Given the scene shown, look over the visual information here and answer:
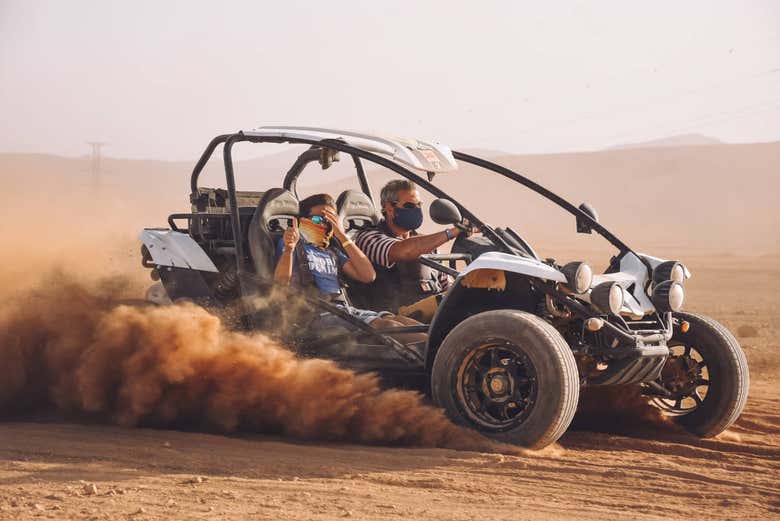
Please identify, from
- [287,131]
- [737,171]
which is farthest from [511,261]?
[737,171]

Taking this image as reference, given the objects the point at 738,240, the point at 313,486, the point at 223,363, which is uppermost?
the point at 738,240

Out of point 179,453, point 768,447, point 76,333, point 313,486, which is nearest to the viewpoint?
point 313,486

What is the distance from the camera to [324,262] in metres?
7.59

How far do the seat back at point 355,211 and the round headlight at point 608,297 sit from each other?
2298mm

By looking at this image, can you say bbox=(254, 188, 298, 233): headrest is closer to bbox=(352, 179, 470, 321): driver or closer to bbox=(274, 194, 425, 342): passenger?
bbox=(274, 194, 425, 342): passenger

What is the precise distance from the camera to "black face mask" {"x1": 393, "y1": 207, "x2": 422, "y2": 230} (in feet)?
25.9

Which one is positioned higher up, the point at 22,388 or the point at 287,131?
the point at 287,131

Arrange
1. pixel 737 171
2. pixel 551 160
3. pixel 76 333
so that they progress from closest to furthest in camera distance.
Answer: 1. pixel 76 333
2. pixel 737 171
3. pixel 551 160

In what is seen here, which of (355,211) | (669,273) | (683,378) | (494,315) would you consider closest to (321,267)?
(355,211)

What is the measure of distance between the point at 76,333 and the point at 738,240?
4913cm

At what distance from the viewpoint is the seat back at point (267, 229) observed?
293 inches

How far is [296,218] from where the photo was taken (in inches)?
305

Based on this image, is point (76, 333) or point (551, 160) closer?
point (76, 333)

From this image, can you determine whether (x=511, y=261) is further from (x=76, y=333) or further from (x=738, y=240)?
(x=738, y=240)
